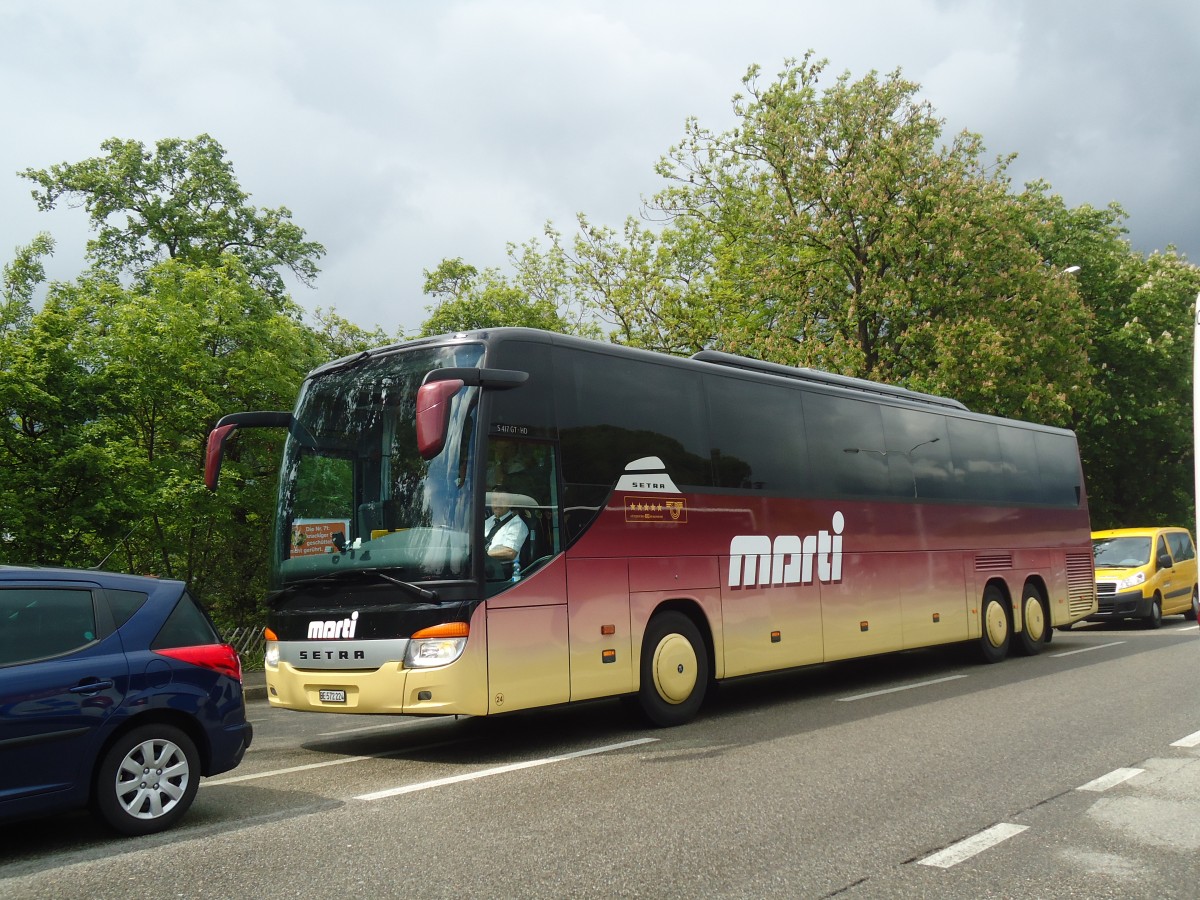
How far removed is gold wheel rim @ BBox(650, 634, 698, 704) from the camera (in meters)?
10.1

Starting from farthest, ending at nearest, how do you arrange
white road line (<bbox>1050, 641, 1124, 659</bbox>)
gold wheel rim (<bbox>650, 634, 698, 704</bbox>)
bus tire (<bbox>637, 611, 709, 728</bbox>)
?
white road line (<bbox>1050, 641, 1124, 659</bbox>)
gold wheel rim (<bbox>650, 634, 698, 704</bbox>)
bus tire (<bbox>637, 611, 709, 728</bbox>)

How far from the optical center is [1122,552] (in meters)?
23.5

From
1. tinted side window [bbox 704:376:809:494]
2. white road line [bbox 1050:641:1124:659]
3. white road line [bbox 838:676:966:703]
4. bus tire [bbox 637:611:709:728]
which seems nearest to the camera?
bus tire [bbox 637:611:709:728]

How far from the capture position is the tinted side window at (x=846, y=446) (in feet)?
42.0

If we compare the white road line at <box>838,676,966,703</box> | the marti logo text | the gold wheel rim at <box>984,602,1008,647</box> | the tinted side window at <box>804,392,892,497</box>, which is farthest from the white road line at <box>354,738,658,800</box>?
the gold wheel rim at <box>984,602,1008,647</box>

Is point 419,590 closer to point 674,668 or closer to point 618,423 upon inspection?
point 618,423

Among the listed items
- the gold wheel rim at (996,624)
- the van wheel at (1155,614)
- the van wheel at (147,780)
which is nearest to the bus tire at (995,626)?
the gold wheel rim at (996,624)

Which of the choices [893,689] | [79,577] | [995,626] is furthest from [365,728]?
[995,626]

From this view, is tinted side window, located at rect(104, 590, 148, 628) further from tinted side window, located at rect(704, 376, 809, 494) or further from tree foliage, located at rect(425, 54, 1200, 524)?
tree foliage, located at rect(425, 54, 1200, 524)

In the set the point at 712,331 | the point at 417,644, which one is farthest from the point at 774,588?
the point at 712,331

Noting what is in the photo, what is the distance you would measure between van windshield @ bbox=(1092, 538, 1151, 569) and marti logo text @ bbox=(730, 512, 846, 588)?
1258cm

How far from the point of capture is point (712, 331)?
35125mm

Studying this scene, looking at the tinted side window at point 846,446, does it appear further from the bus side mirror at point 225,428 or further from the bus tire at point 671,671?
the bus side mirror at point 225,428

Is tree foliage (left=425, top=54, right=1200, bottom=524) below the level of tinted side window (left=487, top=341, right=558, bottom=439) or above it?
above
